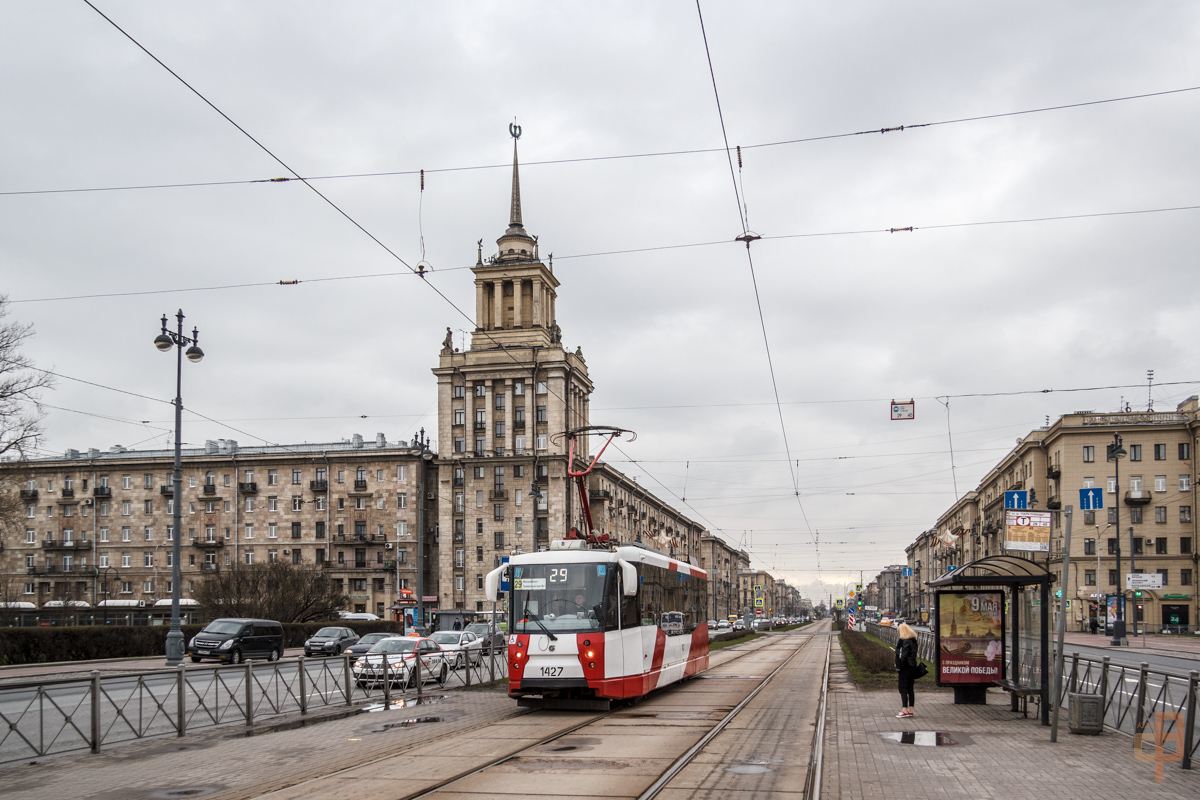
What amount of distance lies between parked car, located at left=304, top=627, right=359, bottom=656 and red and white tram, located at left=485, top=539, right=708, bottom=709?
2478cm

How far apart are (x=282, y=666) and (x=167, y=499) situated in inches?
3176

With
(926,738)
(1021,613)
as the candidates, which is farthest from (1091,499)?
(926,738)

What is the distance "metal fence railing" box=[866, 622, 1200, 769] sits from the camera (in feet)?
39.3

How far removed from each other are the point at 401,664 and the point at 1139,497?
6764cm

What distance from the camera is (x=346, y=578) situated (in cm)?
8912

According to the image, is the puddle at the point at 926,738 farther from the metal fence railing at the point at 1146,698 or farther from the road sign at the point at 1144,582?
the road sign at the point at 1144,582

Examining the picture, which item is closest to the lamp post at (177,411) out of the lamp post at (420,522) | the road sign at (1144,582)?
the lamp post at (420,522)

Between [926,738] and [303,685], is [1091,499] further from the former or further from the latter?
[303,685]

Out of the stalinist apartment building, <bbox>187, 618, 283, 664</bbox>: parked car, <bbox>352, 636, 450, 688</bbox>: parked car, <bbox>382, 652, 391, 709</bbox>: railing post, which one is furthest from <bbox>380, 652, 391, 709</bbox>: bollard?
the stalinist apartment building

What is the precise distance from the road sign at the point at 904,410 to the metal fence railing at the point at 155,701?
17631mm

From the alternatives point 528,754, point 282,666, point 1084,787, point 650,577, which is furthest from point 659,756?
point 282,666

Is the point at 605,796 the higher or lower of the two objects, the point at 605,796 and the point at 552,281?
the lower

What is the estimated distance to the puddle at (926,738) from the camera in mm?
13648

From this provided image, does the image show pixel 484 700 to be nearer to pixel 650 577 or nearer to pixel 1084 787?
pixel 650 577
